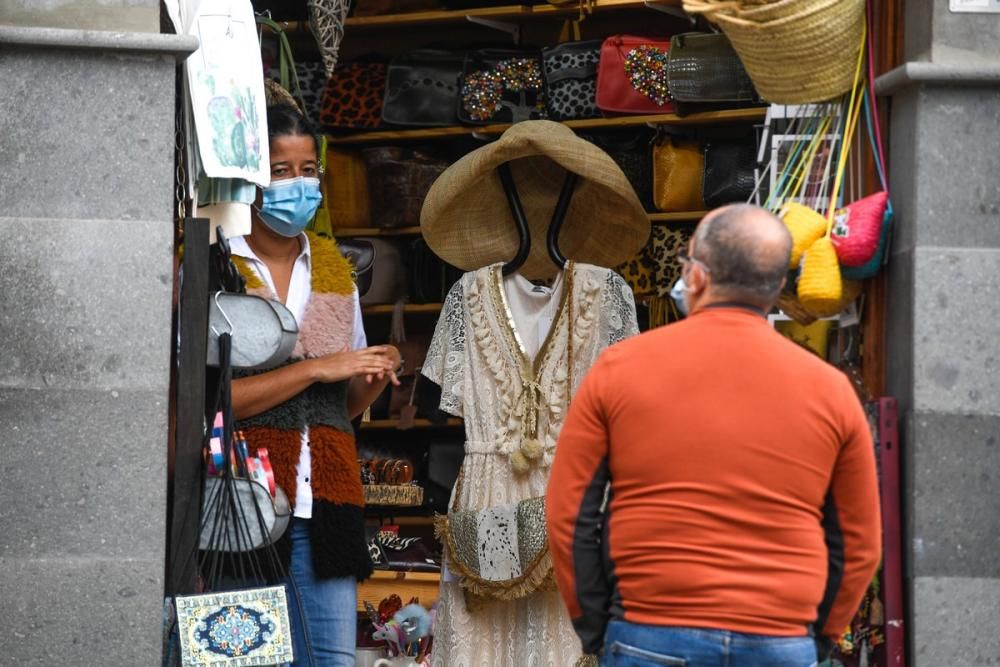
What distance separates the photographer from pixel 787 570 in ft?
9.33

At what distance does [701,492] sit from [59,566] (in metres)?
1.59

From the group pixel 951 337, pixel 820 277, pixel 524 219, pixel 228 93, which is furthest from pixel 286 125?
pixel 951 337

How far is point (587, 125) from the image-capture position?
6832 millimetres

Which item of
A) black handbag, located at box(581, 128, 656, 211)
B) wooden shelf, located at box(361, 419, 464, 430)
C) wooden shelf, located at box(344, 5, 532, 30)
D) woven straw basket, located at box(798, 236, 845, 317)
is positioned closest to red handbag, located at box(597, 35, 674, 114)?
black handbag, located at box(581, 128, 656, 211)

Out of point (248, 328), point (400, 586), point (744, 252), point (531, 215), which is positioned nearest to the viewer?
point (744, 252)

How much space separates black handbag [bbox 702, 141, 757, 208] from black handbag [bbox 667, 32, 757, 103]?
0.22 m

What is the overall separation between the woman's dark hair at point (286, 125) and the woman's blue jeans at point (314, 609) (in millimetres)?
1034

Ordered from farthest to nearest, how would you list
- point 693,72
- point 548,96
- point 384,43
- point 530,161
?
point 384,43 → point 548,96 → point 693,72 → point 530,161

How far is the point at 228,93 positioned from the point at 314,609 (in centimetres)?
130

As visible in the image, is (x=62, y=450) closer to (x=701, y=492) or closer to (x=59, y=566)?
(x=59, y=566)

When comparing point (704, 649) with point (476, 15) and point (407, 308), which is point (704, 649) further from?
point (476, 15)

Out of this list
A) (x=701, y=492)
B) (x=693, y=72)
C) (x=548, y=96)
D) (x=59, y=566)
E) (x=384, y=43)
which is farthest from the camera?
(x=384, y=43)

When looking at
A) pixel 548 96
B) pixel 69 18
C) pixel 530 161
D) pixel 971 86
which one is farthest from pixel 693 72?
pixel 69 18

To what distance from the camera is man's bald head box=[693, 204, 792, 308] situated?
9.56 ft
